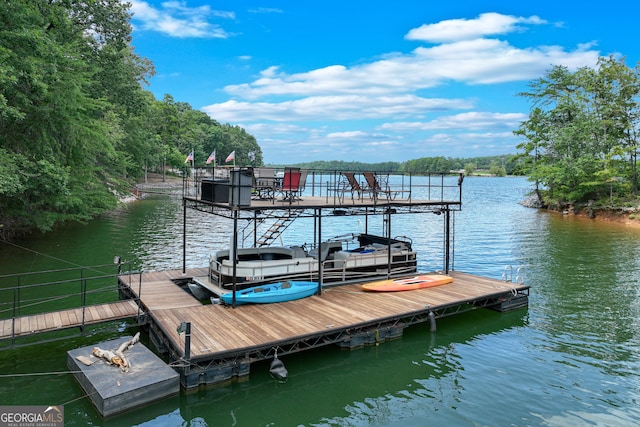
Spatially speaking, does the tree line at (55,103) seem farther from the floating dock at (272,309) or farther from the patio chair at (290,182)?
the patio chair at (290,182)

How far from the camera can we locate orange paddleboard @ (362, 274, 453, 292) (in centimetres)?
1727

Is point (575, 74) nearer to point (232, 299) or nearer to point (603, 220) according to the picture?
point (603, 220)

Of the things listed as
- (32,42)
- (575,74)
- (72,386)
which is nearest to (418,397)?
(72,386)

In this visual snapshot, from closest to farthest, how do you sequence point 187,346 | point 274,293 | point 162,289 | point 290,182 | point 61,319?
point 187,346
point 61,319
point 274,293
point 290,182
point 162,289

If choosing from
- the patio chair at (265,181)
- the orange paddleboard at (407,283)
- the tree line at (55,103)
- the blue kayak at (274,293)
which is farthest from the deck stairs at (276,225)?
the tree line at (55,103)

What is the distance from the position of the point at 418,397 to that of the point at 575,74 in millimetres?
61125

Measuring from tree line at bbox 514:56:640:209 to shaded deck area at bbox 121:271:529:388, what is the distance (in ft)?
145

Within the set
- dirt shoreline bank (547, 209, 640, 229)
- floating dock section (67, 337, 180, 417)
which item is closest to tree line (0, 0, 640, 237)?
dirt shoreline bank (547, 209, 640, 229)

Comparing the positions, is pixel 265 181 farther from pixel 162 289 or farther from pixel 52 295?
pixel 52 295

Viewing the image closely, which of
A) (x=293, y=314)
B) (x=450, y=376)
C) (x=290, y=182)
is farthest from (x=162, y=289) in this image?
(x=450, y=376)

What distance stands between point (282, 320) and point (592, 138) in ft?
184

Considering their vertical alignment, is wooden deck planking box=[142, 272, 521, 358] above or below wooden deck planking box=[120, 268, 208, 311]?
below

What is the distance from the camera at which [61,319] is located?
1283 centimetres

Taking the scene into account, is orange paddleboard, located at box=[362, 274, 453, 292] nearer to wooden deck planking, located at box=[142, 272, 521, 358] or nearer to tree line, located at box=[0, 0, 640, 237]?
wooden deck planking, located at box=[142, 272, 521, 358]
